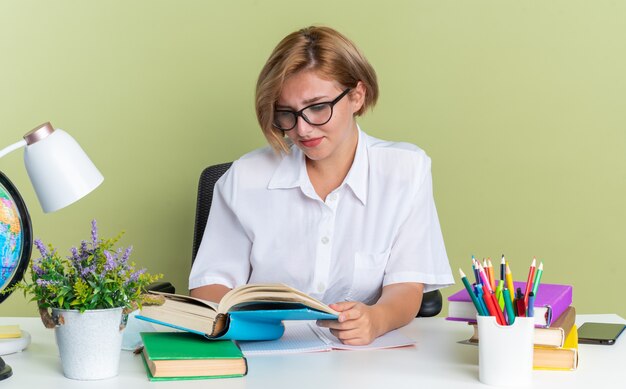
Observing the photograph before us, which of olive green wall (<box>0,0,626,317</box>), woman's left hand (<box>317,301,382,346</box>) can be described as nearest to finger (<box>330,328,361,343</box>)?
woman's left hand (<box>317,301,382,346</box>)

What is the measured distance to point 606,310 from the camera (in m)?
2.99

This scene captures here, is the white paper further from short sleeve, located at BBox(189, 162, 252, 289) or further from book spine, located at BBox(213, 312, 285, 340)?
short sleeve, located at BBox(189, 162, 252, 289)

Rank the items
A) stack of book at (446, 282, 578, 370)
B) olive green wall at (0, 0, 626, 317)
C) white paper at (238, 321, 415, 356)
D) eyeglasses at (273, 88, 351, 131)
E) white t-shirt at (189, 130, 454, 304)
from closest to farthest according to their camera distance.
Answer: stack of book at (446, 282, 578, 370), white paper at (238, 321, 415, 356), eyeglasses at (273, 88, 351, 131), white t-shirt at (189, 130, 454, 304), olive green wall at (0, 0, 626, 317)

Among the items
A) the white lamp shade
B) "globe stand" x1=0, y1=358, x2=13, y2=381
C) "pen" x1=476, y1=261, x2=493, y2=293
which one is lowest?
"globe stand" x1=0, y1=358, x2=13, y2=381

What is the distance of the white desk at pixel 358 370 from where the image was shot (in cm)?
137

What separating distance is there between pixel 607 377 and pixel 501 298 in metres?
0.25

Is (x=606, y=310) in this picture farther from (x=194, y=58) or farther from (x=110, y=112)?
(x=110, y=112)

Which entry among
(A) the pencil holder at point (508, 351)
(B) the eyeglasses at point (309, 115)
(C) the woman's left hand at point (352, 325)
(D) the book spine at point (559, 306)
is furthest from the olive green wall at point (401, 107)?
(A) the pencil holder at point (508, 351)

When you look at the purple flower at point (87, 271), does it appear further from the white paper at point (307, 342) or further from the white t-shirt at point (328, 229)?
the white t-shirt at point (328, 229)

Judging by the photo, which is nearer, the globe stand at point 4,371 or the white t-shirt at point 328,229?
the globe stand at point 4,371

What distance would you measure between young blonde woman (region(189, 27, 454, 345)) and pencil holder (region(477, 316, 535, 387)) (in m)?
0.65

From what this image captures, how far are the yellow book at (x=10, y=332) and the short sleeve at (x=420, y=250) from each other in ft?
3.03

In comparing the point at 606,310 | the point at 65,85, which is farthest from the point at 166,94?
the point at 606,310

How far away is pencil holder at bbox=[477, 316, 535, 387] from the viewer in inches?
53.4
